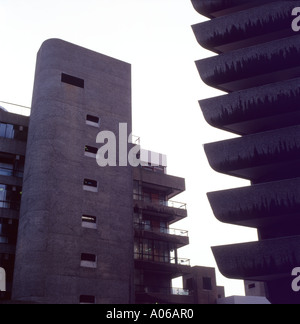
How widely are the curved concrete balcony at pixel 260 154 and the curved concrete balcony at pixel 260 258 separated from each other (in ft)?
23.3

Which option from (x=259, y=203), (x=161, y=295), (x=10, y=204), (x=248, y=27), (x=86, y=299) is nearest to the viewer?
(x=259, y=203)

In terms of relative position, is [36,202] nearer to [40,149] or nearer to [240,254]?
[40,149]

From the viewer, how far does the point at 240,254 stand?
3450cm

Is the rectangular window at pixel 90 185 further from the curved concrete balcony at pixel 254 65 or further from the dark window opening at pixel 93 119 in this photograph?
the curved concrete balcony at pixel 254 65

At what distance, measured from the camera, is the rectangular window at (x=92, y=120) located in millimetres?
41781

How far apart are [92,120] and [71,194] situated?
330 inches

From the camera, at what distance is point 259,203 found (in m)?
34.8

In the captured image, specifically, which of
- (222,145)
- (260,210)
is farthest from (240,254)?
(222,145)

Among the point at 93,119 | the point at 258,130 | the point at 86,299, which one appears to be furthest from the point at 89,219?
the point at 258,130

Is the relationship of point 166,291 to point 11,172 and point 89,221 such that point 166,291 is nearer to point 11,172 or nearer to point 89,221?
point 89,221

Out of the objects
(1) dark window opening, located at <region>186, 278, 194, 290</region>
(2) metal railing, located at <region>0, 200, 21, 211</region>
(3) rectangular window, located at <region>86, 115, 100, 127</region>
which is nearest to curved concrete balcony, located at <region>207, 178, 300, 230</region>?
(3) rectangular window, located at <region>86, 115, 100, 127</region>

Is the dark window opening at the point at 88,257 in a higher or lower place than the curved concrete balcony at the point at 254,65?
lower

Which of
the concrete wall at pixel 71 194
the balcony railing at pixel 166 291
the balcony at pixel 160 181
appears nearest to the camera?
the concrete wall at pixel 71 194

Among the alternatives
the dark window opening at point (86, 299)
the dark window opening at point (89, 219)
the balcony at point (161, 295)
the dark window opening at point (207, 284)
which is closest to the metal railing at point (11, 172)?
the dark window opening at point (89, 219)
